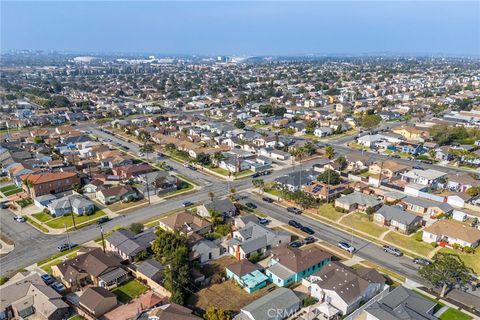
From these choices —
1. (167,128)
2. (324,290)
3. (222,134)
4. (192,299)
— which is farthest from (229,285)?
(167,128)

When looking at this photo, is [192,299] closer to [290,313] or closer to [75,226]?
[290,313]

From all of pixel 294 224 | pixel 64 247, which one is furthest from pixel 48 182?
pixel 294 224

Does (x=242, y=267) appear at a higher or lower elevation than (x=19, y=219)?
higher

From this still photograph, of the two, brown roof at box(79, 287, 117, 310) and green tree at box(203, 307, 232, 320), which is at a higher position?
green tree at box(203, 307, 232, 320)

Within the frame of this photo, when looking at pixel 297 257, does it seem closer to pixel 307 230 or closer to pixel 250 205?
pixel 307 230

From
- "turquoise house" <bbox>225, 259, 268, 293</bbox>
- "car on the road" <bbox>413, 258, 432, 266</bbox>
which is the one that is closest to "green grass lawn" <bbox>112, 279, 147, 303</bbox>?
"turquoise house" <bbox>225, 259, 268, 293</bbox>

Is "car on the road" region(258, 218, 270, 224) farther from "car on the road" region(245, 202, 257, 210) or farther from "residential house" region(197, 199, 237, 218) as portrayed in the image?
"car on the road" region(245, 202, 257, 210)
